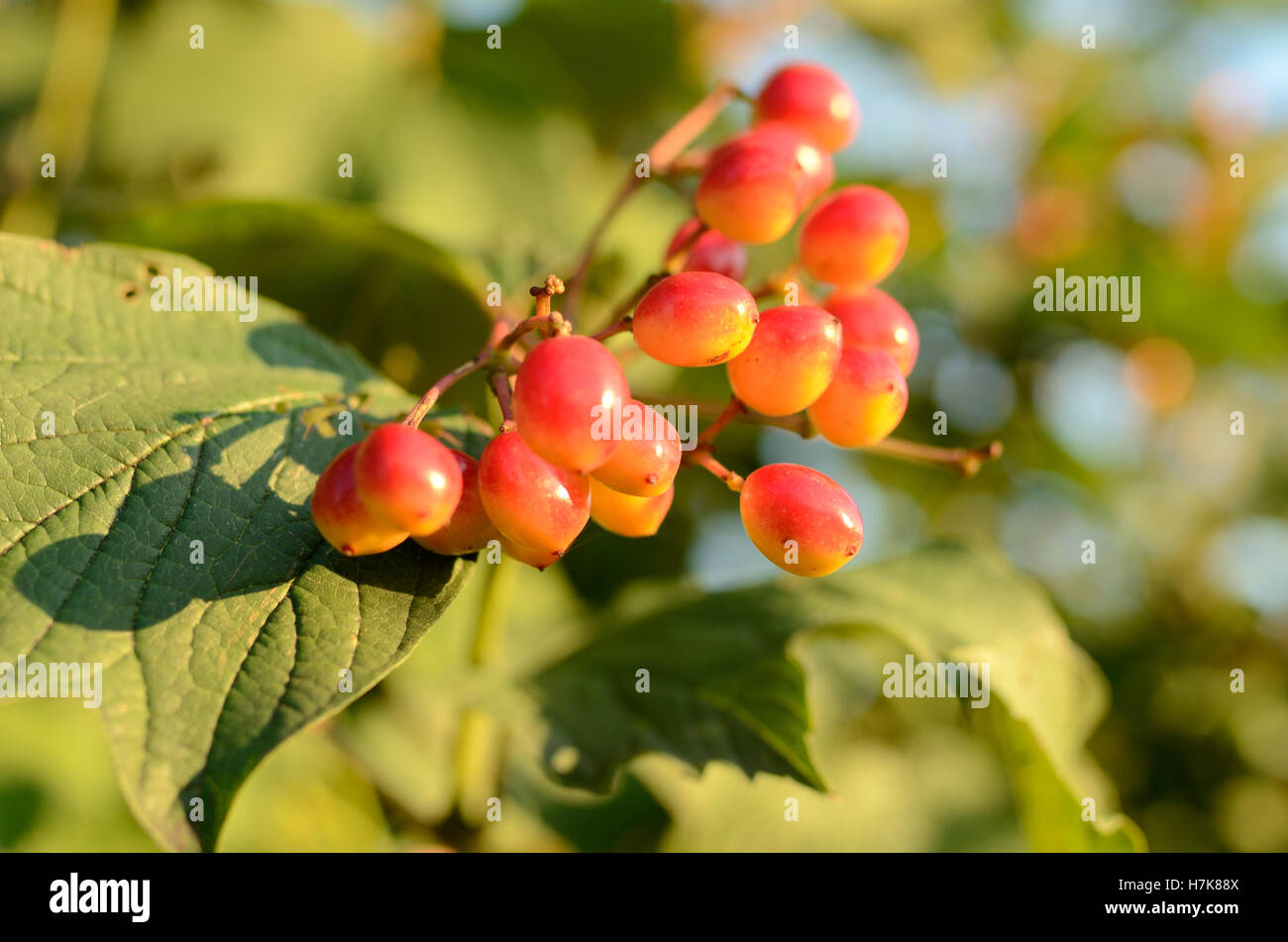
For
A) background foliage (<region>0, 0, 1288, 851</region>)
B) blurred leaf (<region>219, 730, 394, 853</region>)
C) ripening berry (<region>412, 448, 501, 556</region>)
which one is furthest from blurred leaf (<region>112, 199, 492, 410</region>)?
blurred leaf (<region>219, 730, 394, 853</region>)

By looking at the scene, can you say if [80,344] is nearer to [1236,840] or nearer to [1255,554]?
[1236,840]

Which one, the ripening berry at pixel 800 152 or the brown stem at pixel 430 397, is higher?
the ripening berry at pixel 800 152

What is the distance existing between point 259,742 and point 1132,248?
9.79ft

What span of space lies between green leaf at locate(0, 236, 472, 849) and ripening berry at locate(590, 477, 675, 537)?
0.13m

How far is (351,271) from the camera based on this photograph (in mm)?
1433

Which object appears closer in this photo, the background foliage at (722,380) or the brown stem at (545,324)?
the brown stem at (545,324)

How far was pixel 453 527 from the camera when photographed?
0.84 meters

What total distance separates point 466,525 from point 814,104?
0.67m

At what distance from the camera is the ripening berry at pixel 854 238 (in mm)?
1024

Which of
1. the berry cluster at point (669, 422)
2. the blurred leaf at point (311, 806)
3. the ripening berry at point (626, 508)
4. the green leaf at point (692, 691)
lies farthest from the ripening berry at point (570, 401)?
the blurred leaf at point (311, 806)

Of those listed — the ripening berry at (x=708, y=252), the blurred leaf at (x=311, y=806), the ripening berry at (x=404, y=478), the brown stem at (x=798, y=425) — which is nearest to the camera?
the ripening berry at (x=404, y=478)

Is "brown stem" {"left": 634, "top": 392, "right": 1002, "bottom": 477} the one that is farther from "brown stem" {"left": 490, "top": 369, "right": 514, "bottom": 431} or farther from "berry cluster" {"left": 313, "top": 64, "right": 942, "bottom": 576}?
"brown stem" {"left": 490, "top": 369, "right": 514, "bottom": 431}

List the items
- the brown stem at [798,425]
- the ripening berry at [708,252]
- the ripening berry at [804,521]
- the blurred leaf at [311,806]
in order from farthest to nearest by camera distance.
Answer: the blurred leaf at [311,806]
the ripening berry at [708,252]
the brown stem at [798,425]
the ripening berry at [804,521]

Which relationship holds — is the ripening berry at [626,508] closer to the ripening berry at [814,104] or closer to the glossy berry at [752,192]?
the glossy berry at [752,192]
